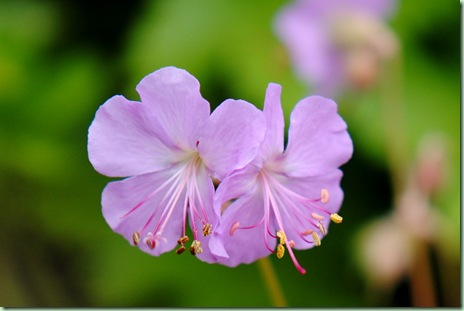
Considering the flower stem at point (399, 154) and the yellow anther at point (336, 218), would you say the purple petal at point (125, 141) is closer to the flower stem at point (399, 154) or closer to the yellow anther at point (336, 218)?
the yellow anther at point (336, 218)

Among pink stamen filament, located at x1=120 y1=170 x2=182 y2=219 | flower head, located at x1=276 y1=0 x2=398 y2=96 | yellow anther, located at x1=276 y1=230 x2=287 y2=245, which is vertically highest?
pink stamen filament, located at x1=120 y1=170 x2=182 y2=219

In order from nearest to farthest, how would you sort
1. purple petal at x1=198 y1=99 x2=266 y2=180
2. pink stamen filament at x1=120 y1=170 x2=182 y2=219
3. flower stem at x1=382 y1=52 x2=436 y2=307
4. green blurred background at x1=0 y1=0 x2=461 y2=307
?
purple petal at x1=198 y1=99 x2=266 y2=180 < pink stamen filament at x1=120 y1=170 x2=182 y2=219 < flower stem at x1=382 y1=52 x2=436 y2=307 < green blurred background at x1=0 y1=0 x2=461 y2=307

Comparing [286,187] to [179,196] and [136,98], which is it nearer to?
[179,196]

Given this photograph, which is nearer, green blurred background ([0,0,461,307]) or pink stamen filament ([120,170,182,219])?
pink stamen filament ([120,170,182,219])

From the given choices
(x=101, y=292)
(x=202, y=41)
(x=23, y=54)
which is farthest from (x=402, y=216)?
(x=23, y=54)

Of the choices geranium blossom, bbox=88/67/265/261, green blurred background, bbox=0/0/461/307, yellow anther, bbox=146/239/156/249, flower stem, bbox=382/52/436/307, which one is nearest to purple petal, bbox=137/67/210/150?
geranium blossom, bbox=88/67/265/261

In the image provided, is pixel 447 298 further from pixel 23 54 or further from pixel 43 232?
pixel 23 54

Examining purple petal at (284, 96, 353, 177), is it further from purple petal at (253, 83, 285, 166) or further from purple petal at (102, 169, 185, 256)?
purple petal at (102, 169, 185, 256)
